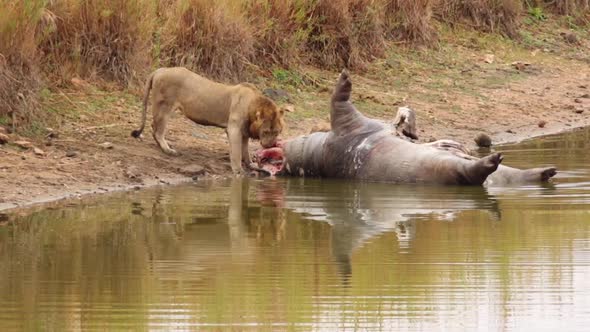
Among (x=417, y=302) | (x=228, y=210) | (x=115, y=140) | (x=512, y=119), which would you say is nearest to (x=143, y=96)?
(x=115, y=140)

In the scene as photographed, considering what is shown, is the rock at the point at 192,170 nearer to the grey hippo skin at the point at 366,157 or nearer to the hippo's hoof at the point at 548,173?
the grey hippo skin at the point at 366,157

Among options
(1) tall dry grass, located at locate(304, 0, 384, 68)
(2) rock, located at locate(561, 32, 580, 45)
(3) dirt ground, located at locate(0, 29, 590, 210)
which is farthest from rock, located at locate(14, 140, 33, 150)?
(2) rock, located at locate(561, 32, 580, 45)

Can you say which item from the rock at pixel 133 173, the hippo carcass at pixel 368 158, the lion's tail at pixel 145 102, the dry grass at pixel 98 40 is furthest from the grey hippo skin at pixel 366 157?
→ the dry grass at pixel 98 40

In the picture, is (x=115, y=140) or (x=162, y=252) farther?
(x=115, y=140)

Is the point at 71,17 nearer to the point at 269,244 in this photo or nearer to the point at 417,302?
the point at 269,244

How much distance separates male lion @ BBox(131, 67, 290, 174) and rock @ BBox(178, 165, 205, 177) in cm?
26

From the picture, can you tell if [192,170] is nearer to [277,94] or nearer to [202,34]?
[202,34]

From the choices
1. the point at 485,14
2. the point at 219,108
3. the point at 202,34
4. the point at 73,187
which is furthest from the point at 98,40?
the point at 485,14

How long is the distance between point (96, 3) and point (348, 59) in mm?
3911

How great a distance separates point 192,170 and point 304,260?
4173 mm

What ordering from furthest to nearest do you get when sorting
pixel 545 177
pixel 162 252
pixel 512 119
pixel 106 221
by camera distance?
pixel 512 119 < pixel 545 177 < pixel 106 221 < pixel 162 252

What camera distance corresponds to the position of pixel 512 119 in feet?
52.4

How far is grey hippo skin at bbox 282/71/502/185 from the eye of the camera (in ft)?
37.6

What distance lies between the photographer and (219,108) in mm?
12320
